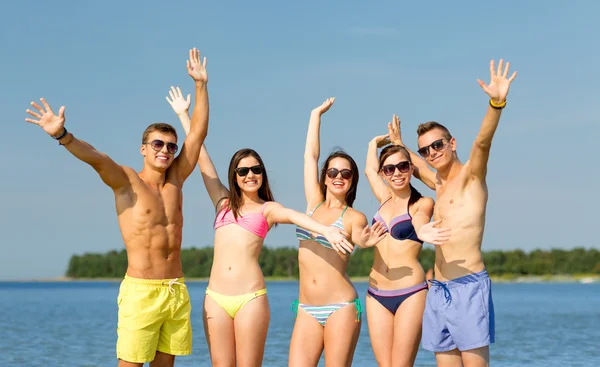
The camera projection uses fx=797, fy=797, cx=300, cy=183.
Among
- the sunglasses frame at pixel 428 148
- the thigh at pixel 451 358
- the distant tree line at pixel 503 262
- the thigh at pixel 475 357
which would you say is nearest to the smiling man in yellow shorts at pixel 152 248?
the sunglasses frame at pixel 428 148

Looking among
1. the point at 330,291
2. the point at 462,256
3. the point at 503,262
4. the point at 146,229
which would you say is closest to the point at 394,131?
the point at 462,256

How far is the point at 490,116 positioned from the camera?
7.90 meters

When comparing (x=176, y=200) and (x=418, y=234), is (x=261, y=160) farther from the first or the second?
(x=418, y=234)

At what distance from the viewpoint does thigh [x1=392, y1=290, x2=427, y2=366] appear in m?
8.37

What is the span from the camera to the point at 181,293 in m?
8.70

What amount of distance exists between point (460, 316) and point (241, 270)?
2.32 meters

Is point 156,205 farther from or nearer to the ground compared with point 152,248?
farther from the ground

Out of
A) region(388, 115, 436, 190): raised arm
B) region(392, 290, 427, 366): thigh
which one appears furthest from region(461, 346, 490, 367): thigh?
region(388, 115, 436, 190): raised arm

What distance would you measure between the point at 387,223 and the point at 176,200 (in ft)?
7.69

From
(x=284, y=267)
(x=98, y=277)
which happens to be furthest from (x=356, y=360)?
(x=98, y=277)

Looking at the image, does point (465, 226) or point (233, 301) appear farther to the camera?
point (233, 301)

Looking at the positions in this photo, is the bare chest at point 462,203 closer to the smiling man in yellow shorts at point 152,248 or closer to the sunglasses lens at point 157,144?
the smiling man in yellow shorts at point 152,248

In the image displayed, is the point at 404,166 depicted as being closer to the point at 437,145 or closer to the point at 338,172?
the point at 437,145

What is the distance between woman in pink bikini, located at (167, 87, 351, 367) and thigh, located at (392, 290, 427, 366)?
4.57 ft
